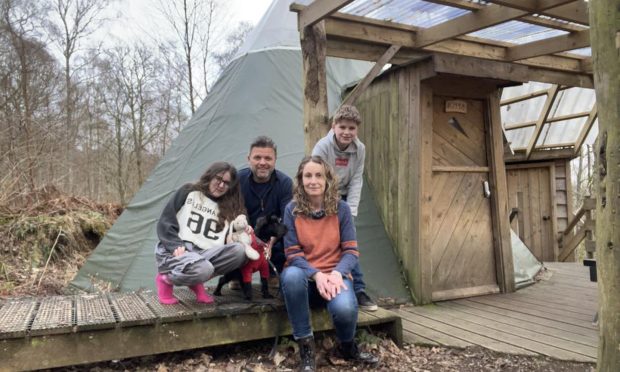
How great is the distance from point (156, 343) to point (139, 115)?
13.4 metres

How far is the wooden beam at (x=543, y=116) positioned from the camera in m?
7.62

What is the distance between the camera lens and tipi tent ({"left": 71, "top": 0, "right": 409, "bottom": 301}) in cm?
467

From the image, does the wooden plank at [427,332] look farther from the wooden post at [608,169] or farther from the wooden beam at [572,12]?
the wooden beam at [572,12]

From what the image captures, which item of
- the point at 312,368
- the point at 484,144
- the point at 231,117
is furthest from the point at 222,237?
the point at 484,144

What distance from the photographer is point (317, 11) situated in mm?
3457

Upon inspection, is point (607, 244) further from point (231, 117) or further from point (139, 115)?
point (139, 115)

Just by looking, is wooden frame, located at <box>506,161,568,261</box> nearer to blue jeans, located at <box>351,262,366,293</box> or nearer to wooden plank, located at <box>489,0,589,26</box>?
wooden plank, located at <box>489,0,589,26</box>

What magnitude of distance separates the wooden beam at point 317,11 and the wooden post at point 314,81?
0.07 m

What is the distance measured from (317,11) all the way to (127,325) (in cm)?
260

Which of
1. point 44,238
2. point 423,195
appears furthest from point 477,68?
point 44,238

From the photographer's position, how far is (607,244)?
6.22 ft

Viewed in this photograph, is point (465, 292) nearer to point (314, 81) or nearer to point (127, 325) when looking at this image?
point (314, 81)

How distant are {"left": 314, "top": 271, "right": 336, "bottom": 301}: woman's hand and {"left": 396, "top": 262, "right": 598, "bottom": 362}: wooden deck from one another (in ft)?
3.35

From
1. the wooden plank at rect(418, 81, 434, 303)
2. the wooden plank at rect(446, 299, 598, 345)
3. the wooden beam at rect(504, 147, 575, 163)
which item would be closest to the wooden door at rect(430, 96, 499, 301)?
the wooden plank at rect(418, 81, 434, 303)
